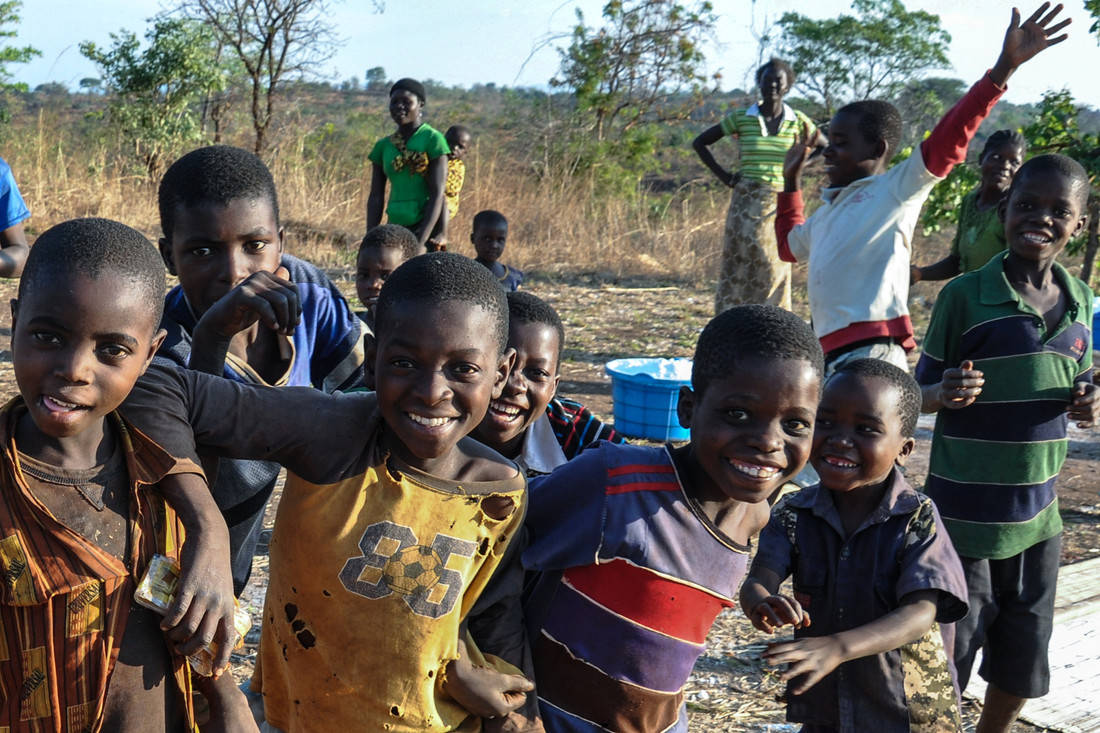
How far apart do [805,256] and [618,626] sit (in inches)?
104

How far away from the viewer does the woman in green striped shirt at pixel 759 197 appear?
7.57m

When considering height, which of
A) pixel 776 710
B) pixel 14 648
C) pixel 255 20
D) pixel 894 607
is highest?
pixel 255 20

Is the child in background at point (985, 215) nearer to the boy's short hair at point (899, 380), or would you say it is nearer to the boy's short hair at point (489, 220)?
the boy's short hair at point (899, 380)

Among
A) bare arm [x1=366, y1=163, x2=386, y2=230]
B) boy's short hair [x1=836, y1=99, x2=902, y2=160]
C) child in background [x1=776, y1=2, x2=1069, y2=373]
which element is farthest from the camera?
bare arm [x1=366, y1=163, x2=386, y2=230]

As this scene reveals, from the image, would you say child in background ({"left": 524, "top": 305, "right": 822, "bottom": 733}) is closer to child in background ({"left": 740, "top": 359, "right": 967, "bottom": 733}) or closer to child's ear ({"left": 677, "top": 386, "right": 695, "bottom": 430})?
child's ear ({"left": 677, "top": 386, "right": 695, "bottom": 430})

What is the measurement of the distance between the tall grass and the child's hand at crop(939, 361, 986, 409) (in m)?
8.97

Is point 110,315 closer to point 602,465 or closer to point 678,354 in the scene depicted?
point 602,465

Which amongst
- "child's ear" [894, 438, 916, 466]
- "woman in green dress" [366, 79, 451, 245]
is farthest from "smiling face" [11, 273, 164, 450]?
"woman in green dress" [366, 79, 451, 245]

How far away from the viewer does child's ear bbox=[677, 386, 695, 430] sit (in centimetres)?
202

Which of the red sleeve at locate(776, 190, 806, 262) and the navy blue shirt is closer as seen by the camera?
the navy blue shirt

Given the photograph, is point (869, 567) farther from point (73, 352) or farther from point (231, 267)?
point (73, 352)

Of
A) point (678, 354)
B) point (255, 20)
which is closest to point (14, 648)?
point (678, 354)

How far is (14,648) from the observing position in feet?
4.51

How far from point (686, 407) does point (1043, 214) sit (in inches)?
62.3
